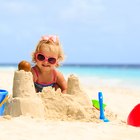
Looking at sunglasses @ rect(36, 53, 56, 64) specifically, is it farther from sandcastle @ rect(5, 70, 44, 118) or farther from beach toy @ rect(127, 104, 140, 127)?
beach toy @ rect(127, 104, 140, 127)

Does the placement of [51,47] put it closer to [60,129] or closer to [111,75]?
[60,129]

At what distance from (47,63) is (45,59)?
57 mm

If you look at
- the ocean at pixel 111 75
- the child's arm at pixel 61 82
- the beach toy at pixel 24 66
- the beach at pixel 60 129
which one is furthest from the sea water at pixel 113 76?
the beach at pixel 60 129

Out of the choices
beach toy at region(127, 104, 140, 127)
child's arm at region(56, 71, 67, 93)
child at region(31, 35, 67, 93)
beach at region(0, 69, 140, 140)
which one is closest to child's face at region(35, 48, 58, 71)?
child at region(31, 35, 67, 93)

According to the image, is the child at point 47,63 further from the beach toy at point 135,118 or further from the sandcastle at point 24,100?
the beach toy at point 135,118

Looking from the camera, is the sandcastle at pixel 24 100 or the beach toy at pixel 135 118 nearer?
the sandcastle at pixel 24 100

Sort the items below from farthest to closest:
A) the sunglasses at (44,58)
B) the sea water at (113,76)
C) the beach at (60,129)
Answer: the sea water at (113,76), the sunglasses at (44,58), the beach at (60,129)

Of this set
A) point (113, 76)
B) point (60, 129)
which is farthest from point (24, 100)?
point (113, 76)

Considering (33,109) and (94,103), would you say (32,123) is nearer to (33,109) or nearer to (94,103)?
(33,109)

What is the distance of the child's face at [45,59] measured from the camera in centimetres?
503

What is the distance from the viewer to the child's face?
5031 millimetres

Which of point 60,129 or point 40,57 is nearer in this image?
point 60,129

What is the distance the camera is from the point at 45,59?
5.02 m

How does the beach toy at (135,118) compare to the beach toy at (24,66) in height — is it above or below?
below
